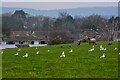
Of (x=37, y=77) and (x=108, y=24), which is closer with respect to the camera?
(x=37, y=77)

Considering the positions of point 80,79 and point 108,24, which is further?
point 108,24

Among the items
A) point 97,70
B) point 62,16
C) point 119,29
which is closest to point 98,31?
point 119,29

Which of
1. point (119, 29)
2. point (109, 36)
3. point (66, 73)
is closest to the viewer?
point (66, 73)

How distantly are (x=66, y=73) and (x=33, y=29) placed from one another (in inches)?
3060

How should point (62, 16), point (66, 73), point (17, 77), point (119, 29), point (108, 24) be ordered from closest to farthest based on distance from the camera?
point (17, 77) → point (66, 73) → point (119, 29) → point (108, 24) → point (62, 16)

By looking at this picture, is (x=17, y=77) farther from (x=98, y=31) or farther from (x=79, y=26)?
(x=79, y=26)

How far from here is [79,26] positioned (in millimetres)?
89062

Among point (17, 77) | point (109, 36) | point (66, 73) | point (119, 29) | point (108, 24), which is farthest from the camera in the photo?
point (108, 24)

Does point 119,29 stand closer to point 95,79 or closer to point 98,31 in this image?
point 98,31

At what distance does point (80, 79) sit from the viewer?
9.79 meters

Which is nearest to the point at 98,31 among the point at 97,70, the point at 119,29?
the point at 119,29

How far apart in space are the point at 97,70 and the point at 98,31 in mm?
69121

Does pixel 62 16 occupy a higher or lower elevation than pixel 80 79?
higher

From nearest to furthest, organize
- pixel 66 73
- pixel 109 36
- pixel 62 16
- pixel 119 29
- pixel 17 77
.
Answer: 1. pixel 17 77
2. pixel 66 73
3. pixel 109 36
4. pixel 119 29
5. pixel 62 16
